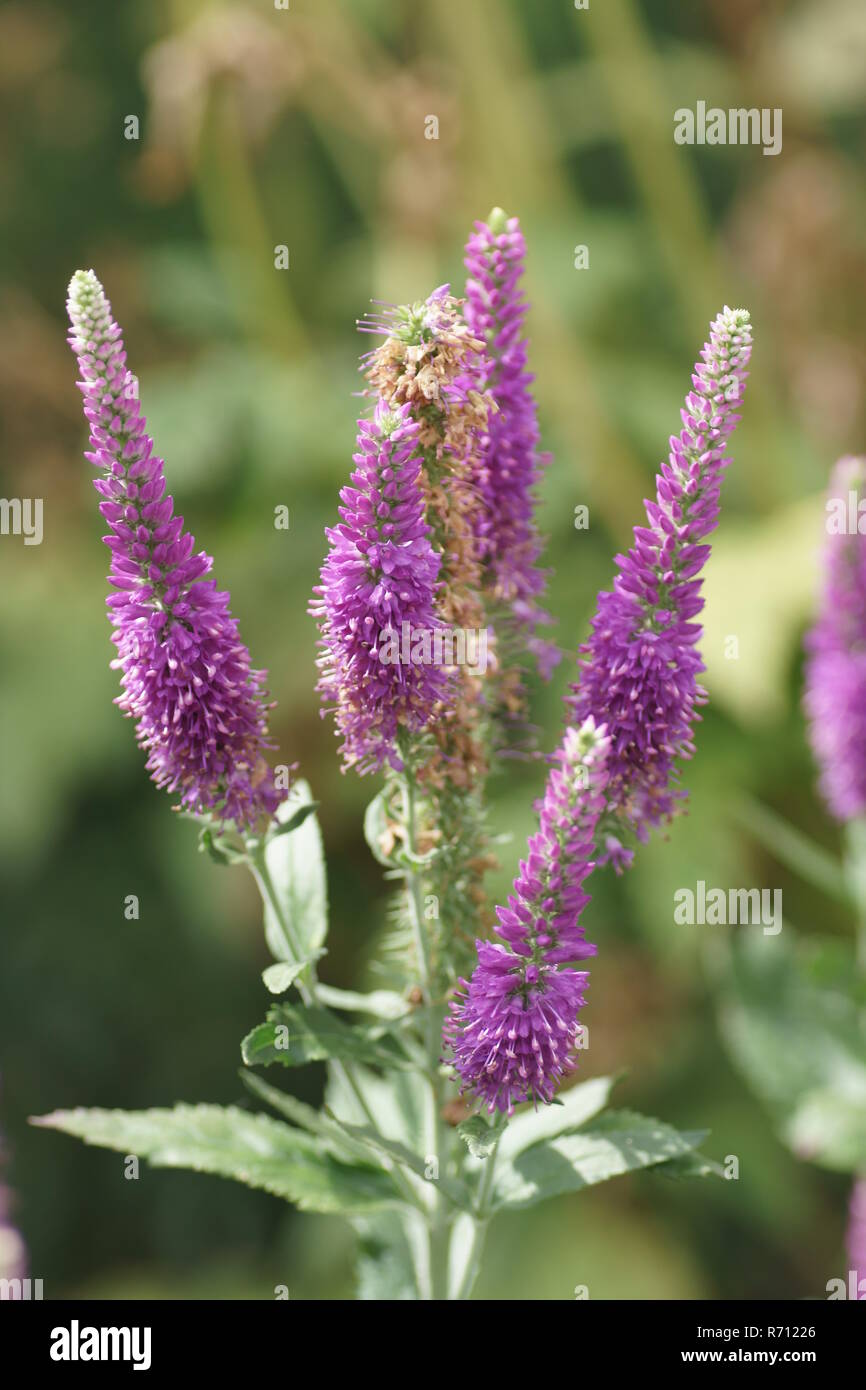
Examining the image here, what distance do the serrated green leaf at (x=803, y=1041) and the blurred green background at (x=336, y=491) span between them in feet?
2.38

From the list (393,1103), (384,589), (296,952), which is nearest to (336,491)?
(393,1103)

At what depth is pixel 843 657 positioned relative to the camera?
1.73 meters

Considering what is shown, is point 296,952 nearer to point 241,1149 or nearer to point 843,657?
point 241,1149

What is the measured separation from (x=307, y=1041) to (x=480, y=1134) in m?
0.15

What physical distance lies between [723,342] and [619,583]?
0.18 metres

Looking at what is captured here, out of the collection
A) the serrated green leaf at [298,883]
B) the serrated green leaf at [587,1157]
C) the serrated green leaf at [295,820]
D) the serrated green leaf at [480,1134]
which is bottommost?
the serrated green leaf at [587,1157]

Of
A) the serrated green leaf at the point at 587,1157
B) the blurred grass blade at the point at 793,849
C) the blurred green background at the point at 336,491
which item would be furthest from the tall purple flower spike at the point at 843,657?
the blurred green background at the point at 336,491

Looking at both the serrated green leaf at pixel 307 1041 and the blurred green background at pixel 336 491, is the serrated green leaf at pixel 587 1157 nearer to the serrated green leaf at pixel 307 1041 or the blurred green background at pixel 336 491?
the serrated green leaf at pixel 307 1041

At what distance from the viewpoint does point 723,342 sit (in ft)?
2.90

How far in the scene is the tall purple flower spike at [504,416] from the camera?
42.2 inches

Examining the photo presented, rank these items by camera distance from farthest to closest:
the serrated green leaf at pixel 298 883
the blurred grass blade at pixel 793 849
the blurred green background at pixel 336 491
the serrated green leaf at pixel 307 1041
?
1. the blurred green background at pixel 336 491
2. the blurred grass blade at pixel 793 849
3. the serrated green leaf at pixel 298 883
4. the serrated green leaf at pixel 307 1041

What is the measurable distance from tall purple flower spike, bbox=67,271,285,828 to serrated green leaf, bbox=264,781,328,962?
10 centimetres

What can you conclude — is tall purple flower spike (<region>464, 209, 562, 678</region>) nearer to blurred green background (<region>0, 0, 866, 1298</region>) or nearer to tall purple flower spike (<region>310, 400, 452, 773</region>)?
tall purple flower spike (<region>310, 400, 452, 773</region>)
